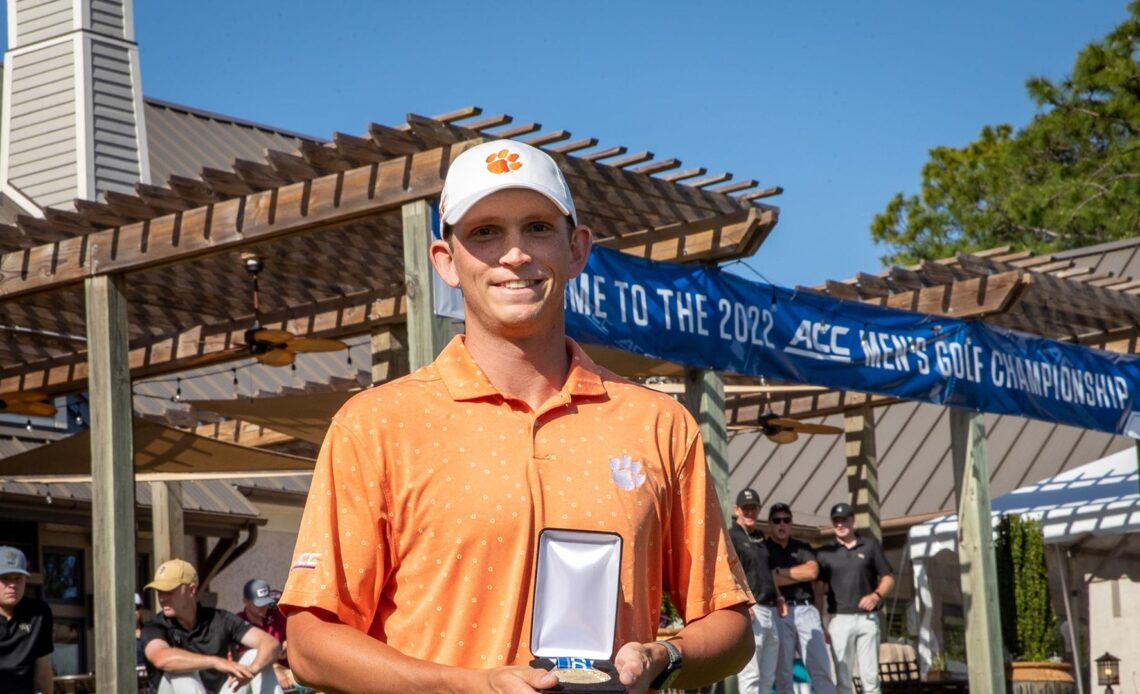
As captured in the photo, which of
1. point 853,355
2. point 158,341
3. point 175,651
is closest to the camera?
point 175,651

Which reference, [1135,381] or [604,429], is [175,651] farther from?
[1135,381]

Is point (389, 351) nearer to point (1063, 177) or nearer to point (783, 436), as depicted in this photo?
point (783, 436)

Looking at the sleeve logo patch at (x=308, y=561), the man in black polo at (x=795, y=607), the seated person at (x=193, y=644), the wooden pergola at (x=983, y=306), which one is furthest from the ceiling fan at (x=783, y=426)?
the sleeve logo patch at (x=308, y=561)

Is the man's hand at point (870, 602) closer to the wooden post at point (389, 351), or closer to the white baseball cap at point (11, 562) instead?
the wooden post at point (389, 351)

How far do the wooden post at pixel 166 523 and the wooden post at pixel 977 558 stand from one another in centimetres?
796

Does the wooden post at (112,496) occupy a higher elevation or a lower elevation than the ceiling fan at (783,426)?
lower

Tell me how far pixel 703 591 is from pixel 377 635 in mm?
468

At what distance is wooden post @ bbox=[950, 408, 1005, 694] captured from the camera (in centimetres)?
1369

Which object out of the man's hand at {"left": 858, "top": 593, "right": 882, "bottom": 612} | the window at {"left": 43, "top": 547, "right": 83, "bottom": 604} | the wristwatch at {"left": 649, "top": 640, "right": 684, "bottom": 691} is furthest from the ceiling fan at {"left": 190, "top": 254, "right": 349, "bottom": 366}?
the wristwatch at {"left": 649, "top": 640, "right": 684, "bottom": 691}

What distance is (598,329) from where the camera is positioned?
1064 cm

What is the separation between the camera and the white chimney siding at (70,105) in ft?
71.2

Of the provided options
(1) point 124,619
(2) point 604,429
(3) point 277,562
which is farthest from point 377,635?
(3) point 277,562

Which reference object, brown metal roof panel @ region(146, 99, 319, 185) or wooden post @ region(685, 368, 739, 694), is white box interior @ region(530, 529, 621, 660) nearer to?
wooden post @ region(685, 368, 739, 694)

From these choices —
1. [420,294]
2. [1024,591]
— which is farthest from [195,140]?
[420,294]
